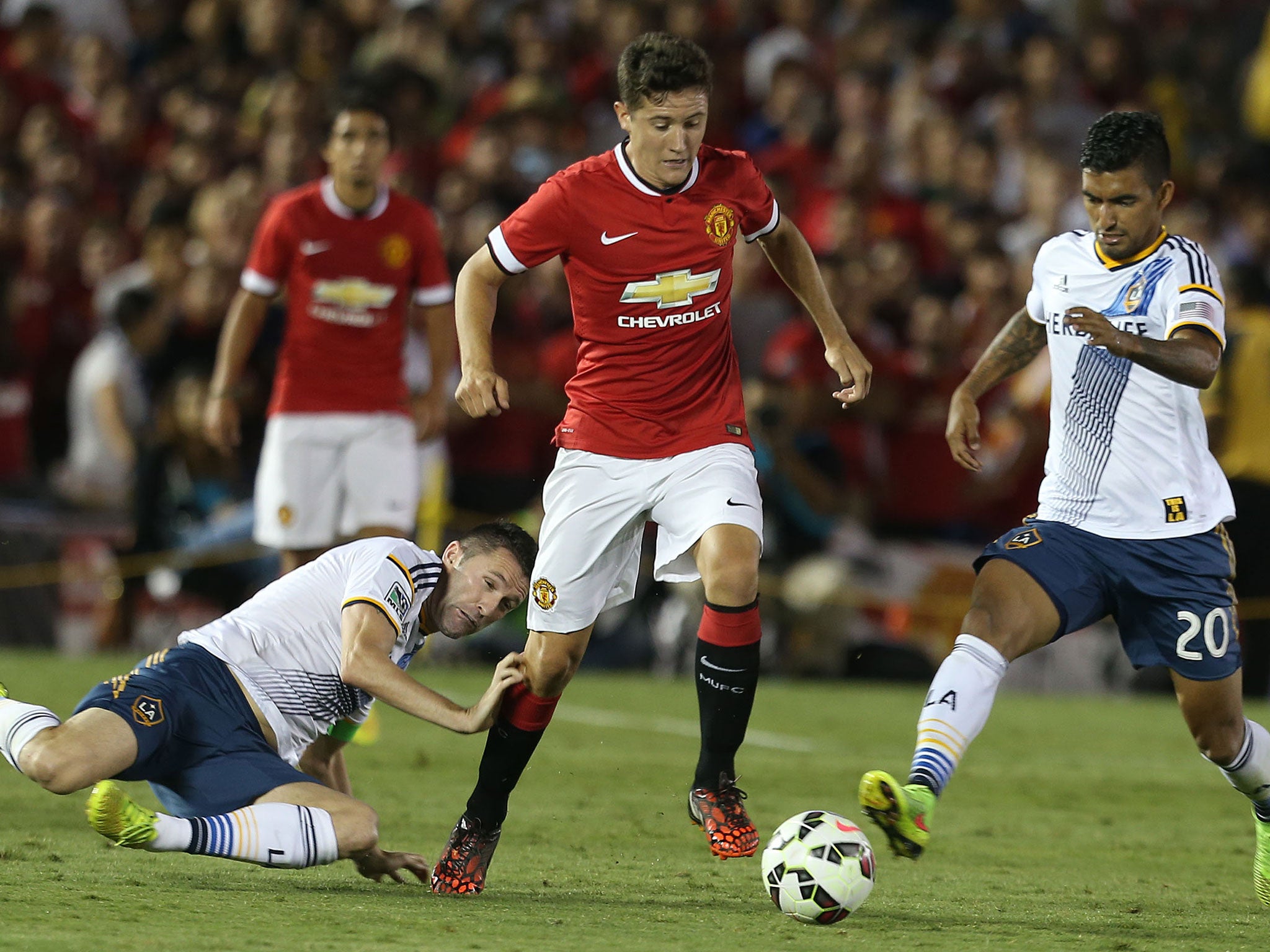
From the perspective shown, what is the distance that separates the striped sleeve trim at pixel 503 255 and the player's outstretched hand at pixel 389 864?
1.87 meters

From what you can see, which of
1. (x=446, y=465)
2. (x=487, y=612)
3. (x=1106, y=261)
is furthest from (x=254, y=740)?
(x=446, y=465)

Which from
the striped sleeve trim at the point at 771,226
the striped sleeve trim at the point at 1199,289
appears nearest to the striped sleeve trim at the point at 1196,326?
the striped sleeve trim at the point at 1199,289

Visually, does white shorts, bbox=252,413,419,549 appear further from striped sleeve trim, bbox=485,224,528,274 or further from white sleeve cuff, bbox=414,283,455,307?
striped sleeve trim, bbox=485,224,528,274

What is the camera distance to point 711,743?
5.60 meters

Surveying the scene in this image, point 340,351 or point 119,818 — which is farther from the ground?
A: point 340,351

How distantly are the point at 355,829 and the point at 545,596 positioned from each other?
3.21 ft

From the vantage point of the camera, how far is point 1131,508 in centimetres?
571

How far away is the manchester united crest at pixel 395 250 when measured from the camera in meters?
8.78

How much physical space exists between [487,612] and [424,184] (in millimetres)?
9107

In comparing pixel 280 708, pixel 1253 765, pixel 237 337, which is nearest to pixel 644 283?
pixel 280 708

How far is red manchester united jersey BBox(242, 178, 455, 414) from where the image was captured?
8.73m

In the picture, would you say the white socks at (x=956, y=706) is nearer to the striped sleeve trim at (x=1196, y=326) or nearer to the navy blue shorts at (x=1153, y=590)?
the navy blue shorts at (x=1153, y=590)

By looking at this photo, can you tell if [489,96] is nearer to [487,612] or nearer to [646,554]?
[646,554]

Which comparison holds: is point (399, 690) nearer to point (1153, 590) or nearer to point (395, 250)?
point (1153, 590)
